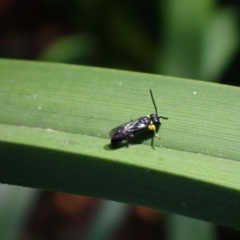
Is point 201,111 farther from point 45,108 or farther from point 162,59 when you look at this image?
point 162,59

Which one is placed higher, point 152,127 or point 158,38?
point 152,127

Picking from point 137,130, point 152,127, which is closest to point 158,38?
point 137,130

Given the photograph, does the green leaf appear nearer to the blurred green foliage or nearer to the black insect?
the black insect

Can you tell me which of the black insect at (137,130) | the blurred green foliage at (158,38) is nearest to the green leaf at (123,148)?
the black insect at (137,130)

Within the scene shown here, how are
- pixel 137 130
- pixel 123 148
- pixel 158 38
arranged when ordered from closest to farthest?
pixel 123 148 → pixel 137 130 → pixel 158 38

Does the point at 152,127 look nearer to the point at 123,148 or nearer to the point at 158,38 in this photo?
the point at 123,148

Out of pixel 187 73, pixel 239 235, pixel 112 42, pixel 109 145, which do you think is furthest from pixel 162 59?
pixel 109 145

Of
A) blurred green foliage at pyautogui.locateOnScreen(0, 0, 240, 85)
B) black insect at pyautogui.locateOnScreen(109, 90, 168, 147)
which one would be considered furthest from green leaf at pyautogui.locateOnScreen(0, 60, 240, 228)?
blurred green foliage at pyautogui.locateOnScreen(0, 0, 240, 85)

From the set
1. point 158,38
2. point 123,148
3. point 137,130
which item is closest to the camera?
point 123,148
